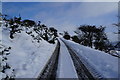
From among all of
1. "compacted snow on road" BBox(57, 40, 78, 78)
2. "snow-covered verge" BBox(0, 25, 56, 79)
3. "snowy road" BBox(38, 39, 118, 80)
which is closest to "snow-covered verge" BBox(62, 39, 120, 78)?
"snowy road" BBox(38, 39, 118, 80)

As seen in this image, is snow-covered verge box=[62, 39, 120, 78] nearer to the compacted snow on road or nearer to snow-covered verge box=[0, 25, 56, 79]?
the compacted snow on road

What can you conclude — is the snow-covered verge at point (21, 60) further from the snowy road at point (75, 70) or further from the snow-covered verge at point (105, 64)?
the snow-covered verge at point (105, 64)

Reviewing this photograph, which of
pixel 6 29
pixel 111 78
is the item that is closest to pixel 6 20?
pixel 6 29

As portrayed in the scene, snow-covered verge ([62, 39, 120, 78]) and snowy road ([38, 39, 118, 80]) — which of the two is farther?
snow-covered verge ([62, 39, 120, 78])

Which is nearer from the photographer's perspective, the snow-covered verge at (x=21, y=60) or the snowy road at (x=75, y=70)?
the snowy road at (x=75, y=70)

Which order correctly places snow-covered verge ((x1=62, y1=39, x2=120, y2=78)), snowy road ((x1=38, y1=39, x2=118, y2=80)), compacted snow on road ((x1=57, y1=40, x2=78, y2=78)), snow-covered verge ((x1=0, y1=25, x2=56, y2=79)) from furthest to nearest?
snow-covered verge ((x1=62, y1=39, x2=120, y2=78))
snow-covered verge ((x1=0, y1=25, x2=56, y2=79))
compacted snow on road ((x1=57, y1=40, x2=78, y2=78))
snowy road ((x1=38, y1=39, x2=118, y2=80))

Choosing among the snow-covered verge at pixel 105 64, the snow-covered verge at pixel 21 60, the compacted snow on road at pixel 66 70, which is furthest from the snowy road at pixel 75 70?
the snow-covered verge at pixel 21 60

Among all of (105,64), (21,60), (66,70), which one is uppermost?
(21,60)

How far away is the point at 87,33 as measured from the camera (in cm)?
5344

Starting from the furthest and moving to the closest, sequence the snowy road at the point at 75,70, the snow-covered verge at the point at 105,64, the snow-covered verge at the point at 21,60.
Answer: the snow-covered verge at the point at 105,64, the snow-covered verge at the point at 21,60, the snowy road at the point at 75,70

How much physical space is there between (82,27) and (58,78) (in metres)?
48.9

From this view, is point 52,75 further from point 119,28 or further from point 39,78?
point 119,28

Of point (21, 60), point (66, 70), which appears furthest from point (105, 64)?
point (21, 60)

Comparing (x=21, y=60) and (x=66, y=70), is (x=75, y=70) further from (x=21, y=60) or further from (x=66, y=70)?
(x=21, y=60)
